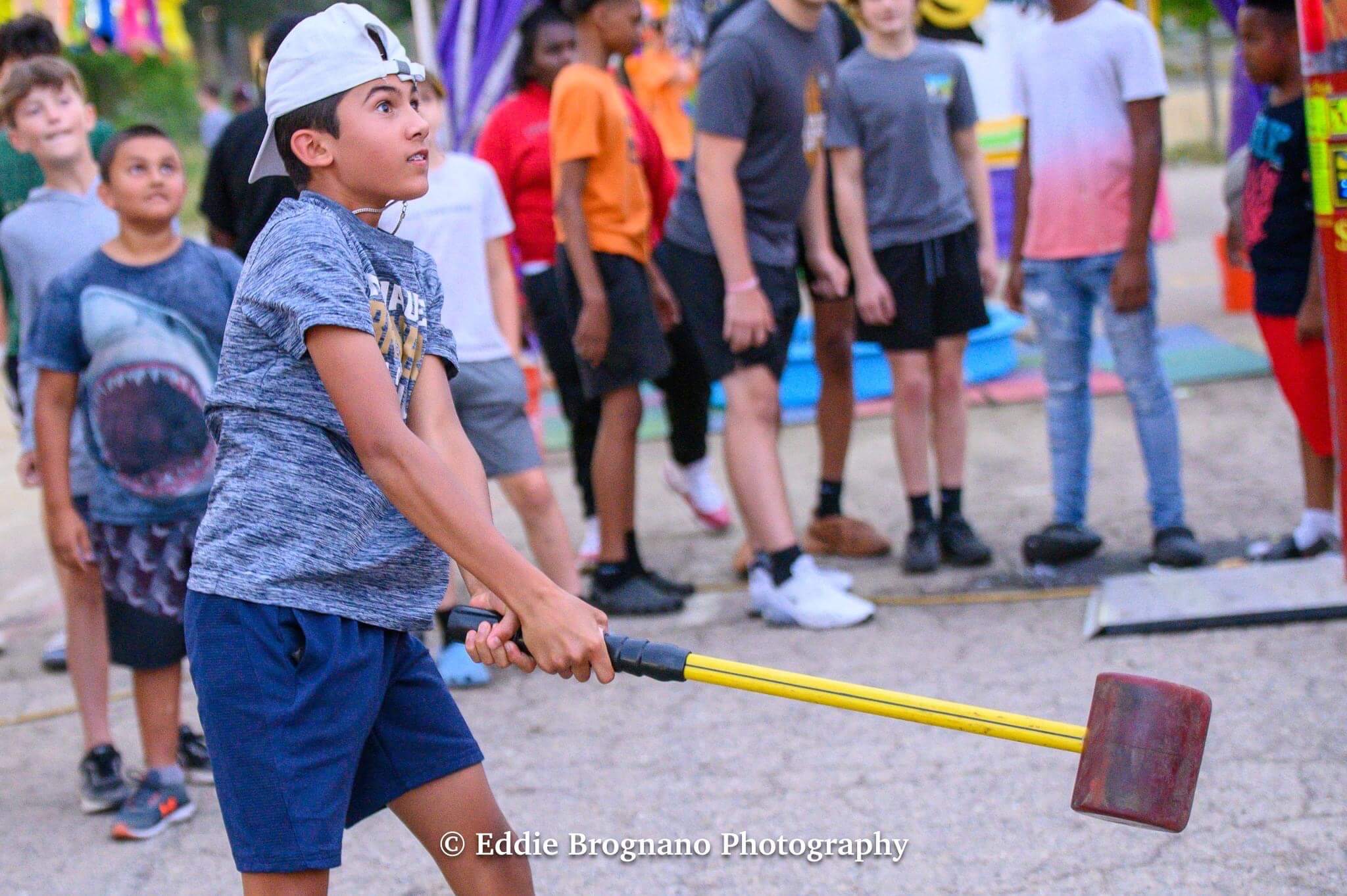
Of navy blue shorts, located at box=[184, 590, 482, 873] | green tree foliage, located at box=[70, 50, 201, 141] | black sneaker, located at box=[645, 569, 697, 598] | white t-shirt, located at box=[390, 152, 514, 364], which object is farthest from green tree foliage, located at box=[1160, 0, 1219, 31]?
green tree foliage, located at box=[70, 50, 201, 141]

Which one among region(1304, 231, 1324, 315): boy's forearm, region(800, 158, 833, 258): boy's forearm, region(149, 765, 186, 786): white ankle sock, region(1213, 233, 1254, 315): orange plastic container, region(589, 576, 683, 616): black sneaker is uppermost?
region(800, 158, 833, 258): boy's forearm

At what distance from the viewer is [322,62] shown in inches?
82.2

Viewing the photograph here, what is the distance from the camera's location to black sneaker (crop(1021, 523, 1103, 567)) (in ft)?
15.4

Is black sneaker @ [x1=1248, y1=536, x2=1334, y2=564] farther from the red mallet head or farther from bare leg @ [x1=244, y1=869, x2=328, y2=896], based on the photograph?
bare leg @ [x1=244, y1=869, x2=328, y2=896]

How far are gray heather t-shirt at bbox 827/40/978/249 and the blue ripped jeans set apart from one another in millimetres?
366

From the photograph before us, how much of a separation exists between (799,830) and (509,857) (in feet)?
3.42

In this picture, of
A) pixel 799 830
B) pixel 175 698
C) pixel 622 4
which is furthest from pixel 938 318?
pixel 175 698

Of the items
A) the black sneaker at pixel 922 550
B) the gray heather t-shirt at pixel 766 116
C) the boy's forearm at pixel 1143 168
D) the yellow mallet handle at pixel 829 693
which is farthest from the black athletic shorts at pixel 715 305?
the yellow mallet handle at pixel 829 693

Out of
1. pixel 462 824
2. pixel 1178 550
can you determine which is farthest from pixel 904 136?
pixel 462 824

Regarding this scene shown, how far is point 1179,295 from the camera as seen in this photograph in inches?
372

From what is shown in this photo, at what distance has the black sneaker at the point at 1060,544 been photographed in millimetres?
4684

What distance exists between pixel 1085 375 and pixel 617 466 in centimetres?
155

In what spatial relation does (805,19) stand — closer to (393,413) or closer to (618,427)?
(618,427)

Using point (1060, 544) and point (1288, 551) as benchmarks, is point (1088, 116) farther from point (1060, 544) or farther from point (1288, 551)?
point (1288, 551)
